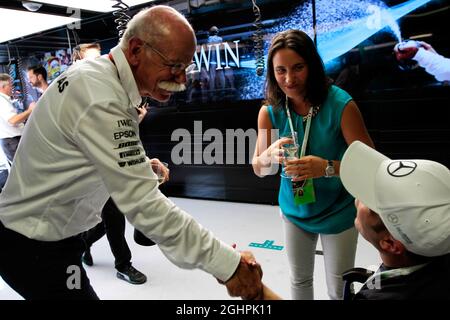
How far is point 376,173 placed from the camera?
3.40 ft

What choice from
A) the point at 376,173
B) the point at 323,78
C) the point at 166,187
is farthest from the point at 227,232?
the point at 376,173

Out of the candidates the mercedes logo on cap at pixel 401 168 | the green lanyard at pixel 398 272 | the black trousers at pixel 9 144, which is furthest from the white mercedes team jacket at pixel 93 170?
the black trousers at pixel 9 144

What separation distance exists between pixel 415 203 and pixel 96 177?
3.13 ft

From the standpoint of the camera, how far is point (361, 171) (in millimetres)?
1094

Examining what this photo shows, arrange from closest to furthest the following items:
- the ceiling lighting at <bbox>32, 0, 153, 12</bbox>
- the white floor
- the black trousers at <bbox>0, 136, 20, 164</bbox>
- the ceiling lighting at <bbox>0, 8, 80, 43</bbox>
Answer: the white floor
the ceiling lighting at <bbox>32, 0, 153, 12</bbox>
the ceiling lighting at <bbox>0, 8, 80, 43</bbox>
the black trousers at <bbox>0, 136, 20, 164</bbox>

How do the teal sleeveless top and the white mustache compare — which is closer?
the white mustache

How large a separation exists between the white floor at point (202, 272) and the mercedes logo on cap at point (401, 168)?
3.93 ft

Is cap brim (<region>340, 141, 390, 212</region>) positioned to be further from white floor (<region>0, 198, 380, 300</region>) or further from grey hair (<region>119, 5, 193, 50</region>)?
white floor (<region>0, 198, 380, 300</region>)

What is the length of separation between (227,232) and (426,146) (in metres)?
2.12

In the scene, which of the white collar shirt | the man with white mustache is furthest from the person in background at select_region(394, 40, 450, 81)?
the white collar shirt

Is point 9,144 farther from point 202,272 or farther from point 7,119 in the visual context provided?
point 202,272

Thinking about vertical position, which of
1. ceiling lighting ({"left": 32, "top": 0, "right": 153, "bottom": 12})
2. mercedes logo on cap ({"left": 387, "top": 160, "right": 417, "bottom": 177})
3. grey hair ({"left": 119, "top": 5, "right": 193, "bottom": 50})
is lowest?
mercedes logo on cap ({"left": 387, "top": 160, "right": 417, "bottom": 177})

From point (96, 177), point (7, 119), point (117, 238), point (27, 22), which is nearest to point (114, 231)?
point (117, 238)

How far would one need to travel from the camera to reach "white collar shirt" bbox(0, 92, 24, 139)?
385 cm
